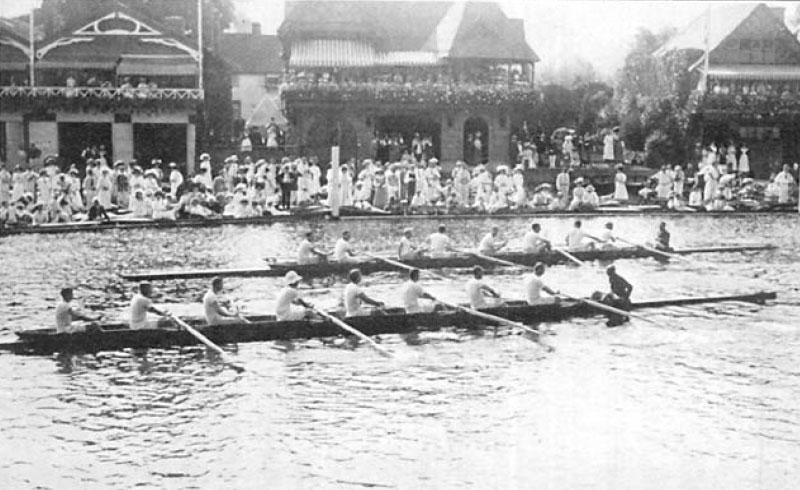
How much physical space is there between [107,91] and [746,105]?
27.6 m

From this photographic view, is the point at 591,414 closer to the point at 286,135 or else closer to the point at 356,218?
the point at 356,218

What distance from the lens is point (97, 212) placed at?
33.7 m

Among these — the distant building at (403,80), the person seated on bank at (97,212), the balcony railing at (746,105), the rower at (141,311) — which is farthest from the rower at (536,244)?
the balcony railing at (746,105)

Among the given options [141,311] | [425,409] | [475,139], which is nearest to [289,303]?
[141,311]

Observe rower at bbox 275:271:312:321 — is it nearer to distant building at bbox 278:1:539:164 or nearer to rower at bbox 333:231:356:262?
rower at bbox 333:231:356:262

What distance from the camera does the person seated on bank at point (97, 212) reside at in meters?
33.7

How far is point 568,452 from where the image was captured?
13.5 metres

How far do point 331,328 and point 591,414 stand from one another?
223 inches

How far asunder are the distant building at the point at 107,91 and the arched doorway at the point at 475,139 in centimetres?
1224

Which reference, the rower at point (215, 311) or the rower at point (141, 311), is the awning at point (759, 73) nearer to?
the rower at point (215, 311)

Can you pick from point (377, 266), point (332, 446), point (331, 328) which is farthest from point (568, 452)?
point (377, 266)

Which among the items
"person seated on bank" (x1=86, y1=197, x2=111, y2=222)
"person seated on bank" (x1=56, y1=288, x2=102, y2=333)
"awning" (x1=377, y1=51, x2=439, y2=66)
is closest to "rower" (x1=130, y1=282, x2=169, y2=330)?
"person seated on bank" (x1=56, y1=288, x2=102, y2=333)

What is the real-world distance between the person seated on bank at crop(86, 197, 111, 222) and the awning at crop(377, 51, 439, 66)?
61.8ft

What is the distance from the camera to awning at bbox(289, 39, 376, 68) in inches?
1913
